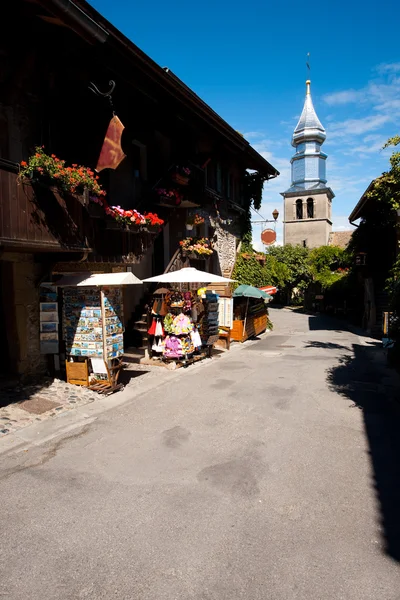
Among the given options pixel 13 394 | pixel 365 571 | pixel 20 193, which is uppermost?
pixel 20 193

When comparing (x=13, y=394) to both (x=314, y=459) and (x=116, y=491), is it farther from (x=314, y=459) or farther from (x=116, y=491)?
(x=314, y=459)

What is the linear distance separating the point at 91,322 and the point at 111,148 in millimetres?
4314

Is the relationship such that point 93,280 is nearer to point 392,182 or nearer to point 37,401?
point 37,401

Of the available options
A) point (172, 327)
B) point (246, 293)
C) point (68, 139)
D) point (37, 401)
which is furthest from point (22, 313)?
point (246, 293)

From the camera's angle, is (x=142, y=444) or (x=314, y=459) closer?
(x=314, y=459)

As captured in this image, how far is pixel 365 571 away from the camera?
3.78 meters

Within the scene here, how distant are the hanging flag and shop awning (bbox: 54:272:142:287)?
2.70m

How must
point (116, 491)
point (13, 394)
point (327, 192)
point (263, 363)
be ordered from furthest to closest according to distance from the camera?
1. point (327, 192)
2. point (263, 363)
3. point (13, 394)
4. point (116, 491)

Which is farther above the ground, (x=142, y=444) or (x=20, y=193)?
(x=20, y=193)

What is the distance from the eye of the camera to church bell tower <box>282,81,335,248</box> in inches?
2173

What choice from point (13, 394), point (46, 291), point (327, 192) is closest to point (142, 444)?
point (13, 394)

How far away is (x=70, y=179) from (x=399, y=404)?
862 cm

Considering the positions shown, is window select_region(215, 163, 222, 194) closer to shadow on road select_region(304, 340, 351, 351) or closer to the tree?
shadow on road select_region(304, 340, 351, 351)

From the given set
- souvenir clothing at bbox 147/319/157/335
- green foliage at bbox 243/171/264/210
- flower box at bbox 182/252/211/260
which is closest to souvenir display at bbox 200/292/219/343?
flower box at bbox 182/252/211/260
